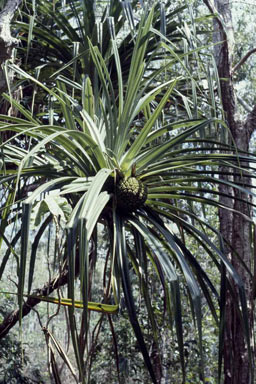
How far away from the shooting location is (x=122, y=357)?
5.11 meters

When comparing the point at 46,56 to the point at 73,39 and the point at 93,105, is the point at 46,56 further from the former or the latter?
the point at 93,105

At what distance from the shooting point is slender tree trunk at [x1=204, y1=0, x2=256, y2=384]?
224 cm

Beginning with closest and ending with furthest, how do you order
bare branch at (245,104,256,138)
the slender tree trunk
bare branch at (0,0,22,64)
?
bare branch at (0,0,22,64) → the slender tree trunk → bare branch at (245,104,256,138)

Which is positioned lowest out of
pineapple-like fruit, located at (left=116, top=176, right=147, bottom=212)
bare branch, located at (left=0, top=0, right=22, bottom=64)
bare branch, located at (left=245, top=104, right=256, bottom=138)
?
pineapple-like fruit, located at (left=116, top=176, right=147, bottom=212)

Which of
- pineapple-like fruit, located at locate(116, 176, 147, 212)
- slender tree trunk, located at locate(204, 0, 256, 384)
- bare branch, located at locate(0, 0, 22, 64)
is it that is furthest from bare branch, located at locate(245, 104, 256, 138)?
bare branch, located at locate(0, 0, 22, 64)

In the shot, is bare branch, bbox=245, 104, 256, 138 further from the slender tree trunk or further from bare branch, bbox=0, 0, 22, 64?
bare branch, bbox=0, 0, 22, 64

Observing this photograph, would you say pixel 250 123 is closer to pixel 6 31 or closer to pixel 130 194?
pixel 130 194

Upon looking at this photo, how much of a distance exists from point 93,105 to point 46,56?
2.92ft

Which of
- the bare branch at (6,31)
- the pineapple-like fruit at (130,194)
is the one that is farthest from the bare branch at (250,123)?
the bare branch at (6,31)

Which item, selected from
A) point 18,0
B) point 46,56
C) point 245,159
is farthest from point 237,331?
point 46,56

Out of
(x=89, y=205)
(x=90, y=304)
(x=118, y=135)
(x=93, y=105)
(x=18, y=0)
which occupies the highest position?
(x=18, y=0)

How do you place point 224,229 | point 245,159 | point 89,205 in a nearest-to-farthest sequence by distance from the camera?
point 89,205 → point 245,159 → point 224,229

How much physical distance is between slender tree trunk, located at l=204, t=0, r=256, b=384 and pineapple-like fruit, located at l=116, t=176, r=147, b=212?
1.18 feet

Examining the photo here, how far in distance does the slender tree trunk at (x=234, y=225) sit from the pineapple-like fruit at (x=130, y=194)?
0.36m
